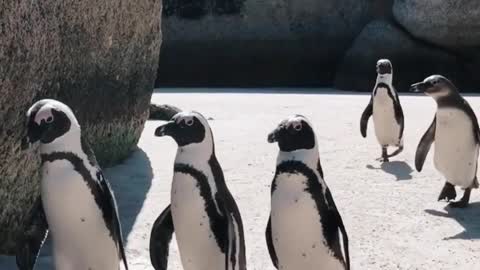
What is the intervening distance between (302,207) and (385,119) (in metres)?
4.07

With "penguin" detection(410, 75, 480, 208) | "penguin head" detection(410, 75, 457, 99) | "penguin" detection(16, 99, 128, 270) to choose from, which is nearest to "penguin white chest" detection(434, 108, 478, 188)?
"penguin" detection(410, 75, 480, 208)

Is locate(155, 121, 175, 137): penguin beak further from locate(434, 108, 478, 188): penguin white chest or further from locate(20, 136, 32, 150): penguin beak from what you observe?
locate(434, 108, 478, 188): penguin white chest

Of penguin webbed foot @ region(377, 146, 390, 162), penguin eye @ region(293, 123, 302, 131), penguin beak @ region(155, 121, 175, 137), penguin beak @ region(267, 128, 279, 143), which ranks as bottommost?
penguin webbed foot @ region(377, 146, 390, 162)

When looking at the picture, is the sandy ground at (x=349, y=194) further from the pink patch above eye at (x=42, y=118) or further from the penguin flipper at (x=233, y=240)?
the pink patch above eye at (x=42, y=118)

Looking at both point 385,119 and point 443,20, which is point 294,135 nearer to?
point 385,119

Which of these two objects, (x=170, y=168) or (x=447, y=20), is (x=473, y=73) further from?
(x=170, y=168)

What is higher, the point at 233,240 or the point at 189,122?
the point at 189,122

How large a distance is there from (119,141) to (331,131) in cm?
273

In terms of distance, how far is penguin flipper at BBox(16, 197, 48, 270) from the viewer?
3.22 m

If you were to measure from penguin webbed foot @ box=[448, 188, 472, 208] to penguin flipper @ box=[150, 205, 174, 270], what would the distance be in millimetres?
2559

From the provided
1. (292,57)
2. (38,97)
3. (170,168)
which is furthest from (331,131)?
(292,57)

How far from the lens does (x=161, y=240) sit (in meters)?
3.52

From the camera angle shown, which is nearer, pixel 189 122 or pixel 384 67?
pixel 189 122

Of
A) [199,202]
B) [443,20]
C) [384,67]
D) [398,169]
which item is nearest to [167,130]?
[199,202]
